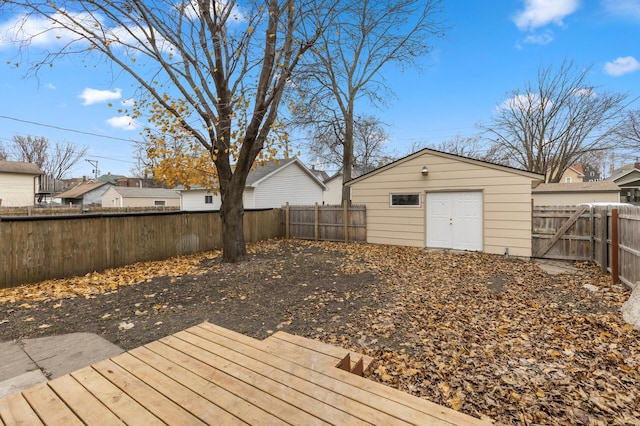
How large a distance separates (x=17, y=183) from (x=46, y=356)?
3049cm

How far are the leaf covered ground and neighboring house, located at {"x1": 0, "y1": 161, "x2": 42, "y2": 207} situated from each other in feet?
85.3

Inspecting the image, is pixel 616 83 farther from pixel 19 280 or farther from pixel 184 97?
pixel 19 280

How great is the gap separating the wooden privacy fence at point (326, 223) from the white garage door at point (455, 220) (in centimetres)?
263

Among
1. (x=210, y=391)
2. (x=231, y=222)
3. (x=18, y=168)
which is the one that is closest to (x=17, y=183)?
(x=18, y=168)

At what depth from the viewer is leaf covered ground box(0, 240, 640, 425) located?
2.59 metres

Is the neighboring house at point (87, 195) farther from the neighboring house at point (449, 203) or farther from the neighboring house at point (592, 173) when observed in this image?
the neighboring house at point (592, 173)

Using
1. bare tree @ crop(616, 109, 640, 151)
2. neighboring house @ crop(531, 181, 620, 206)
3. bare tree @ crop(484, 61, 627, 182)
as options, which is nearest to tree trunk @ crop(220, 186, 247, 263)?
neighboring house @ crop(531, 181, 620, 206)

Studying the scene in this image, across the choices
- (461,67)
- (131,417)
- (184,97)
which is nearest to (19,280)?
(184,97)

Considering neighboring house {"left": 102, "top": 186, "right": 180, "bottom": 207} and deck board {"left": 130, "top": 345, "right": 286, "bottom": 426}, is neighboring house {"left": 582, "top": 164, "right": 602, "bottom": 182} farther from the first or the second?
deck board {"left": 130, "top": 345, "right": 286, "bottom": 426}

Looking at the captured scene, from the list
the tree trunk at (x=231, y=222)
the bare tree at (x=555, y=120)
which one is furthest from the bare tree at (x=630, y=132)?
the tree trunk at (x=231, y=222)

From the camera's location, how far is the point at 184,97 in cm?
766

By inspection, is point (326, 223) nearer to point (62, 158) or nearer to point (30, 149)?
point (30, 149)

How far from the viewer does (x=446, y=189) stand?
10.1 meters

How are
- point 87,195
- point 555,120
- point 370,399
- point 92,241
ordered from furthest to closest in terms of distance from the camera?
point 87,195 → point 555,120 → point 92,241 → point 370,399
